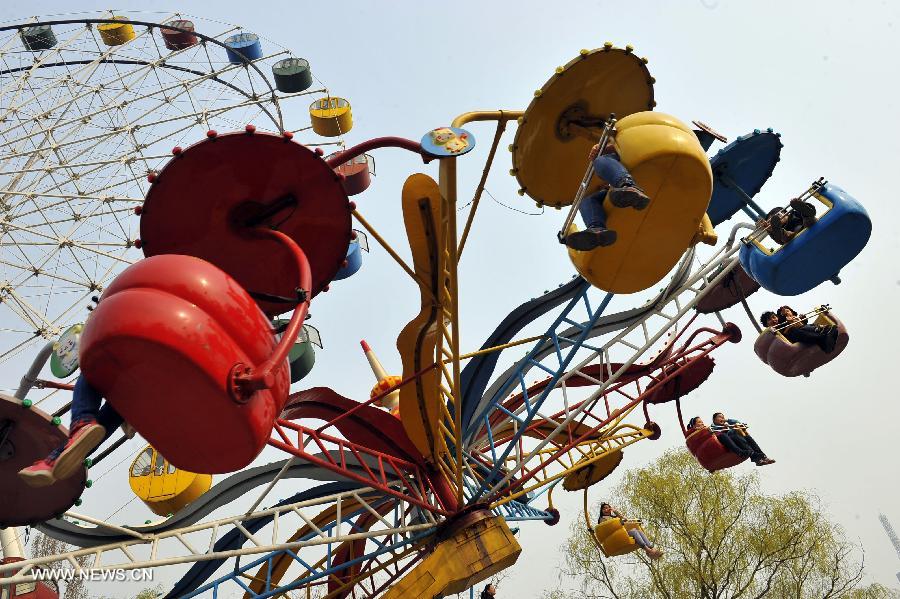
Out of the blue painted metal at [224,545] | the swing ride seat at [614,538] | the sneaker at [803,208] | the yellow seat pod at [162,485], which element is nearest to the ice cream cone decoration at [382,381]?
the blue painted metal at [224,545]

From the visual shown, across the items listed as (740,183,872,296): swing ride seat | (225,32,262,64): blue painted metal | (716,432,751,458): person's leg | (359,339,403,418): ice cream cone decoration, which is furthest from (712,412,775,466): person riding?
(225,32,262,64): blue painted metal

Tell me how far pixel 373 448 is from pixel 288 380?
569 cm

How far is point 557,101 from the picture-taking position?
26.9ft

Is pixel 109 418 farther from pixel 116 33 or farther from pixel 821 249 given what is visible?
pixel 116 33

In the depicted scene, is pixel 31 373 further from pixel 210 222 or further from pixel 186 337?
pixel 186 337

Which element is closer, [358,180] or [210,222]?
[210,222]

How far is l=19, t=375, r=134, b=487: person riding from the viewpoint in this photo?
4.64 metres

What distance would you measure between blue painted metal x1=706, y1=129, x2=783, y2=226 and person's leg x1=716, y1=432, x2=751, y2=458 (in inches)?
165

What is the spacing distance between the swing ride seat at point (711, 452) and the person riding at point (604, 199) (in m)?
6.57

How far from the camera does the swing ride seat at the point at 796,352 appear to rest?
10.1 metres

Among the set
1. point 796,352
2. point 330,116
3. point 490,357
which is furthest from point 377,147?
point 330,116

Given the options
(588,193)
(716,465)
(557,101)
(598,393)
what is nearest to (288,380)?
(588,193)

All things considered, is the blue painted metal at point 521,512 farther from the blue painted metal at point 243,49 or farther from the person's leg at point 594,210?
the blue painted metal at point 243,49

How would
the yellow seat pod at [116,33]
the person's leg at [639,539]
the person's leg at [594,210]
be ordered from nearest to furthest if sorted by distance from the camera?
the person's leg at [594,210] → the person's leg at [639,539] → the yellow seat pod at [116,33]
